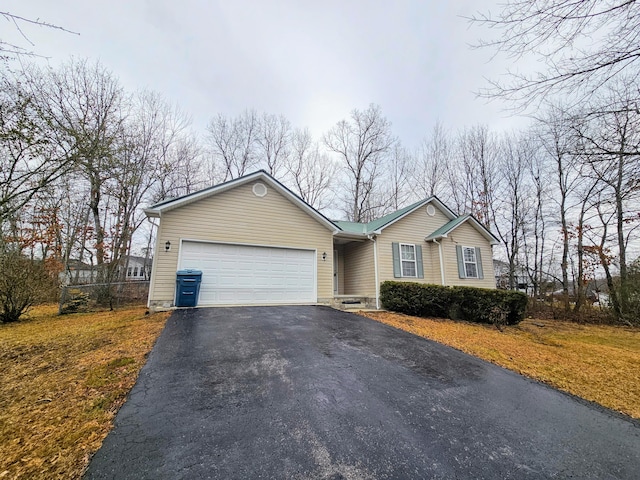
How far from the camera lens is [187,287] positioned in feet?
26.6

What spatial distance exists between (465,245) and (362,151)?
12214 mm

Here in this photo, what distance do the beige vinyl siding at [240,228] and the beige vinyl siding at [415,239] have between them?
232 centimetres

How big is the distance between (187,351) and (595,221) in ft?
57.9

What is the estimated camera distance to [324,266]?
10547 mm

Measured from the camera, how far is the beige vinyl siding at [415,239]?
11273 millimetres

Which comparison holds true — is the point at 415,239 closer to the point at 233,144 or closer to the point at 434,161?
the point at 434,161

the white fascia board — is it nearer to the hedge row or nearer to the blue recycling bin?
the hedge row

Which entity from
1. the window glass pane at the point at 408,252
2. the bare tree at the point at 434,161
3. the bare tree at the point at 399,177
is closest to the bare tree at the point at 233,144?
the bare tree at the point at 399,177

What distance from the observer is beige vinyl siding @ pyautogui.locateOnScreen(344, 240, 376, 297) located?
11328 mm

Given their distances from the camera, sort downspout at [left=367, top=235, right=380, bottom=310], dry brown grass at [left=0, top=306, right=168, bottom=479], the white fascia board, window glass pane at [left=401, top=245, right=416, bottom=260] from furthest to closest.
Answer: window glass pane at [left=401, top=245, right=416, bottom=260], the white fascia board, downspout at [left=367, top=235, right=380, bottom=310], dry brown grass at [left=0, top=306, right=168, bottom=479]

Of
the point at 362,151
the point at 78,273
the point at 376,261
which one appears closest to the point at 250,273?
the point at 376,261

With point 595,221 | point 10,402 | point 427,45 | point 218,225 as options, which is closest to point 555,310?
point 595,221

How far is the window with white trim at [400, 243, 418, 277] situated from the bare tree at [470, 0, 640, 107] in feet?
27.5

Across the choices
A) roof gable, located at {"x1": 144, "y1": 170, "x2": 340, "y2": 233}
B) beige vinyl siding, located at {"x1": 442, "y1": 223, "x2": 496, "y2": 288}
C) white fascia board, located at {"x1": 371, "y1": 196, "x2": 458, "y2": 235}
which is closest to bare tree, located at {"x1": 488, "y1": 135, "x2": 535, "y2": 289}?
beige vinyl siding, located at {"x1": 442, "y1": 223, "x2": 496, "y2": 288}
